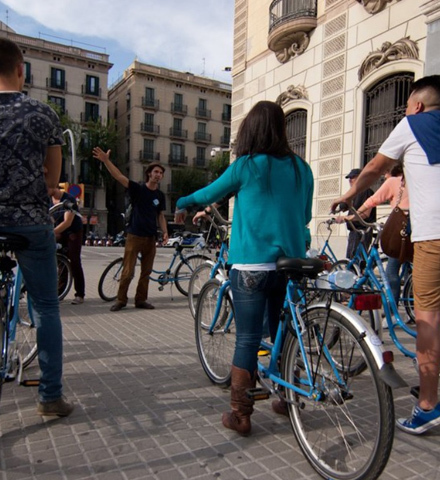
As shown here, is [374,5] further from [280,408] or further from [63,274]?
[280,408]

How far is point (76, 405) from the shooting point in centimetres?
299

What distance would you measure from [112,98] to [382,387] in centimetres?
5796

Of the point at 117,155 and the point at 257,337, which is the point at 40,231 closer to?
the point at 257,337

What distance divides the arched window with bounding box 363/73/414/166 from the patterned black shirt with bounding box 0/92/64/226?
927 centimetres

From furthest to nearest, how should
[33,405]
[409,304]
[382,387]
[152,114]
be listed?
[152,114]
[409,304]
[33,405]
[382,387]

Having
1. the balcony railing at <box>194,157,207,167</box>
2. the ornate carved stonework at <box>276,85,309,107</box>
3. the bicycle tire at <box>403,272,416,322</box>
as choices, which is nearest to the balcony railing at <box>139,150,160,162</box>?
the balcony railing at <box>194,157,207,167</box>

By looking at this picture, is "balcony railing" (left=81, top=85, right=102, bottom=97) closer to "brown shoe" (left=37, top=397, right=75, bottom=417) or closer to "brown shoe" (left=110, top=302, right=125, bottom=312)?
"brown shoe" (left=110, top=302, right=125, bottom=312)

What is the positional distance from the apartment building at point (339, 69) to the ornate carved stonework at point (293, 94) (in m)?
0.03

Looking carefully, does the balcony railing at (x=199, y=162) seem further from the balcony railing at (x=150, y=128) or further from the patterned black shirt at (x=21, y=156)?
the patterned black shirt at (x=21, y=156)

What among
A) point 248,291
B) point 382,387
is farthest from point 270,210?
point 382,387

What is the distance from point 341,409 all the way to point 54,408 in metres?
1.70

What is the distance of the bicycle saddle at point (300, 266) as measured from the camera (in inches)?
90.4

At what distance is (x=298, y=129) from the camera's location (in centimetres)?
1362

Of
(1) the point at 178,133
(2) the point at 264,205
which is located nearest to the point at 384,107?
(2) the point at 264,205
